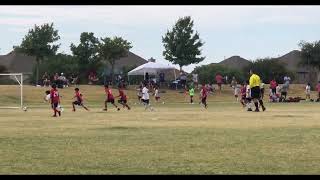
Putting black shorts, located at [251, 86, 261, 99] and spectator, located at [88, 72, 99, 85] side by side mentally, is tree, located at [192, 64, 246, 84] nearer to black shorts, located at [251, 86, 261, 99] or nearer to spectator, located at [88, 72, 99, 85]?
spectator, located at [88, 72, 99, 85]

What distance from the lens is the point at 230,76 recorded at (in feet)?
272

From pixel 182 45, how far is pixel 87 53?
11243mm

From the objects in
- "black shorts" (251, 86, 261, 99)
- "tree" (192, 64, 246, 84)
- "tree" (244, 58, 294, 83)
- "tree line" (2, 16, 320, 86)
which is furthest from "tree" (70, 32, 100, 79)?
"black shorts" (251, 86, 261, 99)

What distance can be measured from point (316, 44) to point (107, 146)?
224 feet

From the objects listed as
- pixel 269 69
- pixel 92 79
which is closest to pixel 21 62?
pixel 92 79

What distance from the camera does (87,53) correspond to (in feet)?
232

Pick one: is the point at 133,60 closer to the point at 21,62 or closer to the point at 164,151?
the point at 21,62

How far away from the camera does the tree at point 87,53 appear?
231ft

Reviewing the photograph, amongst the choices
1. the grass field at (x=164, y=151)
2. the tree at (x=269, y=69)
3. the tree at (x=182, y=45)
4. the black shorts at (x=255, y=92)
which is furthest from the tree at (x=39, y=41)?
the grass field at (x=164, y=151)

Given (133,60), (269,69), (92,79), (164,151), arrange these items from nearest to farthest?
(164,151) < (92,79) < (269,69) < (133,60)

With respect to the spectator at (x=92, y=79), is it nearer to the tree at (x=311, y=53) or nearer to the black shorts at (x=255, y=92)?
the tree at (x=311, y=53)

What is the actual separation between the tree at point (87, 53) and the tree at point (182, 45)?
320 inches
